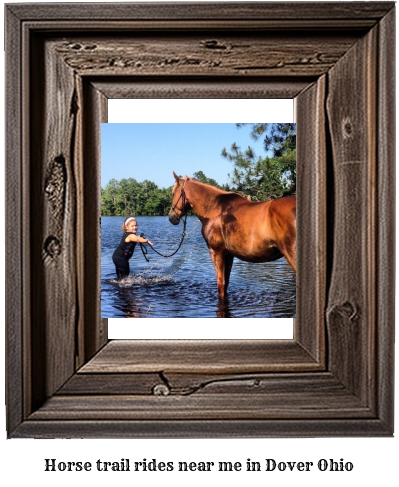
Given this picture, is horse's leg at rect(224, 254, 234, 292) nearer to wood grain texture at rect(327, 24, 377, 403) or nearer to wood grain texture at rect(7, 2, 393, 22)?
wood grain texture at rect(327, 24, 377, 403)

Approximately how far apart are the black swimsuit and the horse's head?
12 centimetres

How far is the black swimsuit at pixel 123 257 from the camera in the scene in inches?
52.6

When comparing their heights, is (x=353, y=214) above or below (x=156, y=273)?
above

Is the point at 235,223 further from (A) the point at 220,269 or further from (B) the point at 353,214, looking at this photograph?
(B) the point at 353,214

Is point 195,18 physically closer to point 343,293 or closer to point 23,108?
point 23,108

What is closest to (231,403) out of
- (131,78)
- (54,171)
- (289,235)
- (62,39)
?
(289,235)

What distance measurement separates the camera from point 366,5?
50.2 inches

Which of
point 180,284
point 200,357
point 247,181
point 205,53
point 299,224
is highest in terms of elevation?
point 205,53

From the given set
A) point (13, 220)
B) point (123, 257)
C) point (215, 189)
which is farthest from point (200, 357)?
point (13, 220)

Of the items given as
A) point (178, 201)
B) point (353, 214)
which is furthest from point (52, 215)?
point (353, 214)

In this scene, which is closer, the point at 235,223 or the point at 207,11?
the point at 207,11

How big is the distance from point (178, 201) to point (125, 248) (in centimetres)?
18

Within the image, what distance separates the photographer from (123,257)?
52.8 inches
